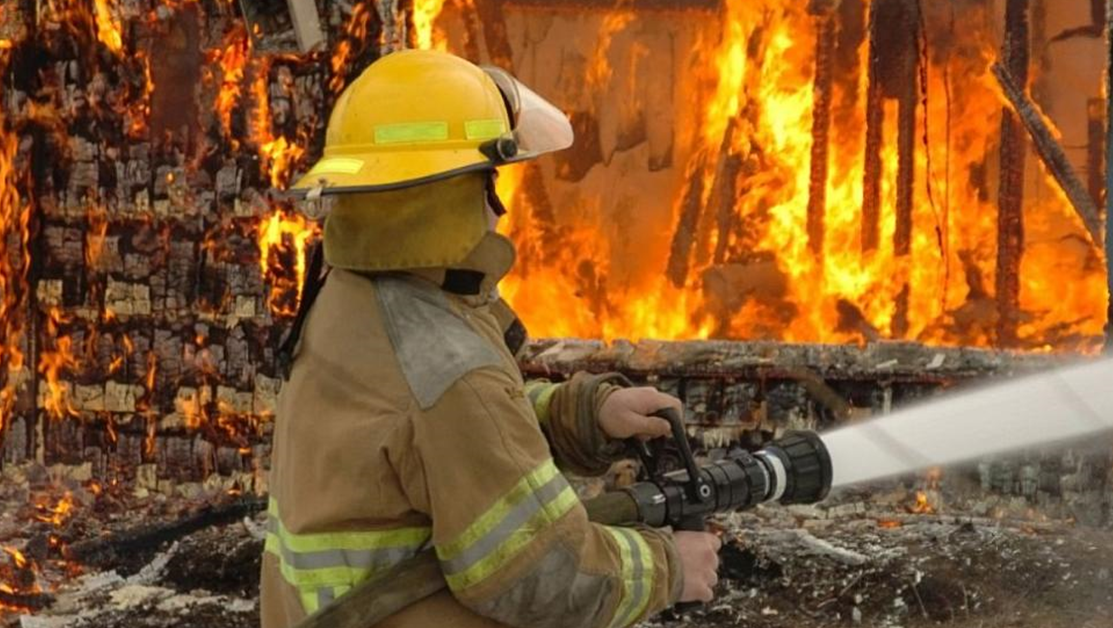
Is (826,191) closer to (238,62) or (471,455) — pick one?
(238,62)

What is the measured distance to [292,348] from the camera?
110 inches

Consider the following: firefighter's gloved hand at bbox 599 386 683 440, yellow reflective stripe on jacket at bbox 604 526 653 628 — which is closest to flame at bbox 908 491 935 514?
firefighter's gloved hand at bbox 599 386 683 440

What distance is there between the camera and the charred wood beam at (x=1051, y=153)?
21.9ft

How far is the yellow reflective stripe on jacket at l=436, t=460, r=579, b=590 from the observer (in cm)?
244

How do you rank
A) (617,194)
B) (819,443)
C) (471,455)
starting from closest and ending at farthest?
(471,455)
(819,443)
(617,194)

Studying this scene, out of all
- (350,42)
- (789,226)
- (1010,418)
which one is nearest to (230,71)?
(350,42)

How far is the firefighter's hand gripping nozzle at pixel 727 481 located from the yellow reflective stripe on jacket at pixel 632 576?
138mm

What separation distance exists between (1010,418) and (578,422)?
4008mm

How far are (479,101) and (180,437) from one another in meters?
4.76

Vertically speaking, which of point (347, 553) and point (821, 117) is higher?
point (821, 117)

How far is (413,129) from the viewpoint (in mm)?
2699

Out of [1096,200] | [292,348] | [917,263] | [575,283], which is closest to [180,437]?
[575,283]

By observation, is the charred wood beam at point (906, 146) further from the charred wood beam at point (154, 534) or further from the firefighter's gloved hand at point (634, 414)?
the firefighter's gloved hand at point (634, 414)

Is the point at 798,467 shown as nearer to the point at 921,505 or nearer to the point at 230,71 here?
the point at 921,505
